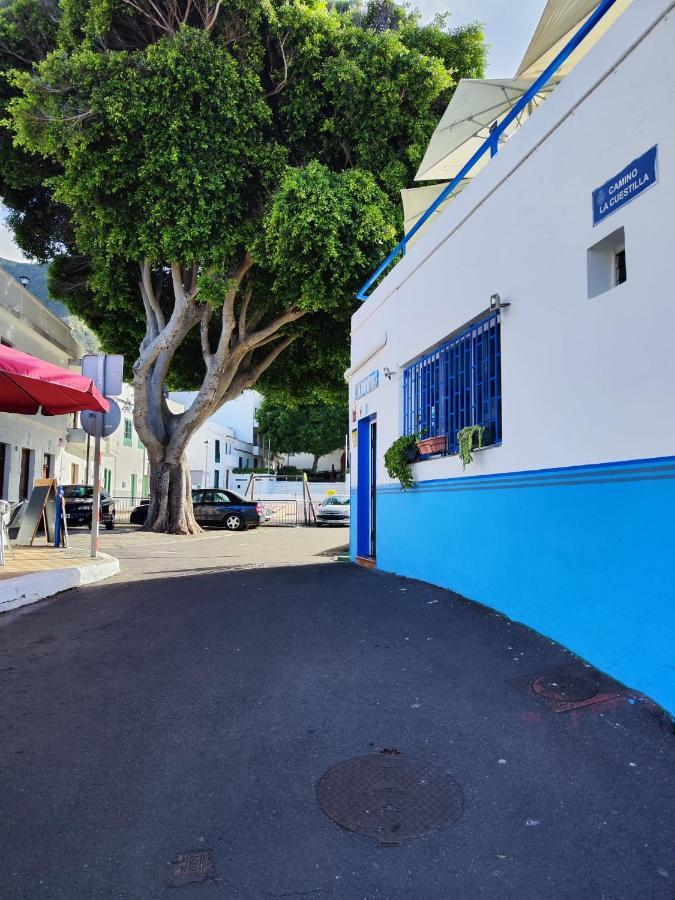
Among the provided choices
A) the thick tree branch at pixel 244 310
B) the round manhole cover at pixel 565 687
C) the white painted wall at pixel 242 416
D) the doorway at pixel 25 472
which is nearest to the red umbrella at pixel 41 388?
the round manhole cover at pixel 565 687

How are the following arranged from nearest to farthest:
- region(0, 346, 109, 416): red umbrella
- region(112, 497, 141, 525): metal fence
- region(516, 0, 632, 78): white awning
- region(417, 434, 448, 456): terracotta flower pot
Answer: region(516, 0, 632, 78): white awning → region(417, 434, 448, 456): terracotta flower pot → region(0, 346, 109, 416): red umbrella → region(112, 497, 141, 525): metal fence

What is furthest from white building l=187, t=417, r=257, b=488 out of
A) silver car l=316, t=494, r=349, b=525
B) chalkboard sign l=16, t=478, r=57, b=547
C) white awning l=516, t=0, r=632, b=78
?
white awning l=516, t=0, r=632, b=78

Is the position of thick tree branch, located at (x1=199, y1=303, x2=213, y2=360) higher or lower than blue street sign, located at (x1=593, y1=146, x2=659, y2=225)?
higher

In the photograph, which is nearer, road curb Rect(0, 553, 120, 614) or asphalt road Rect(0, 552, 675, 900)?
asphalt road Rect(0, 552, 675, 900)

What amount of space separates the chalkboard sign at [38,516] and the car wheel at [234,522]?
501 inches

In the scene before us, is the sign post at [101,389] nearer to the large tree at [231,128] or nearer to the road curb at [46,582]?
the road curb at [46,582]

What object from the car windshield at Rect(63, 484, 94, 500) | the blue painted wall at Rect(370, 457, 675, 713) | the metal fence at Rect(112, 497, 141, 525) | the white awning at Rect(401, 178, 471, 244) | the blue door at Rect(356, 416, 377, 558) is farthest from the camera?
the metal fence at Rect(112, 497, 141, 525)

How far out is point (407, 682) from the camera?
181 inches

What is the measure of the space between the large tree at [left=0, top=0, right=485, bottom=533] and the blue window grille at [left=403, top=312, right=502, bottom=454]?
6221 mm

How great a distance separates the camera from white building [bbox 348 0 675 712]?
4.06 metres

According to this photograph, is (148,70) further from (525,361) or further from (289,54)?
(525,361)

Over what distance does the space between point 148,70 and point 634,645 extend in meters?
15.1

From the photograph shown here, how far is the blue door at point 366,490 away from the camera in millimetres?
11250

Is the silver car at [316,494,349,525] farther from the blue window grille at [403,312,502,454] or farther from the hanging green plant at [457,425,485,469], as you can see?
the hanging green plant at [457,425,485,469]
